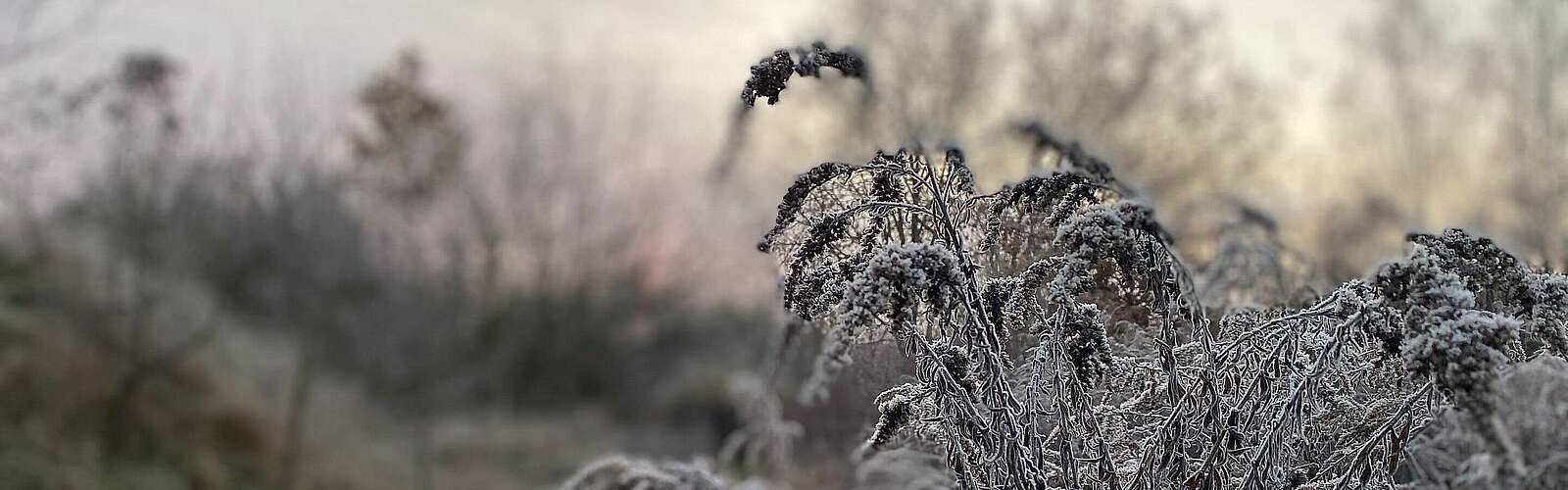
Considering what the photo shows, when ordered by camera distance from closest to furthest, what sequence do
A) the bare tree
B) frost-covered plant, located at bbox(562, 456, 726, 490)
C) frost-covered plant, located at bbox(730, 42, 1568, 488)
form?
frost-covered plant, located at bbox(730, 42, 1568, 488)
frost-covered plant, located at bbox(562, 456, 726, 490)
the bare tree

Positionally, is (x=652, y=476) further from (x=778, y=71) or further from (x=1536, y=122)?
(x=1536, y=122)

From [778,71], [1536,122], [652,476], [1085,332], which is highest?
[1536,122]

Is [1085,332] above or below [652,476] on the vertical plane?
above

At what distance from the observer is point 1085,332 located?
152 centimetres

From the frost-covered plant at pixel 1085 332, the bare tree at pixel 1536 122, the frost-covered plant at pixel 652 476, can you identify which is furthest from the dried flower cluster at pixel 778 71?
the bare tree at pixel 1536 122

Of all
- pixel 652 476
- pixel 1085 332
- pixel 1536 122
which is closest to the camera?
pixel 1085 332

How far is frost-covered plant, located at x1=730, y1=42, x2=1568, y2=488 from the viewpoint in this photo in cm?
153

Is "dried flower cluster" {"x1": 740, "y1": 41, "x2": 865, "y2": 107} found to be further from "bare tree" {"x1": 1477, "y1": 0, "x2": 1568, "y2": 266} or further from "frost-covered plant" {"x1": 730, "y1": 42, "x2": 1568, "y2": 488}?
"bare tree" {"x1": 1477, "y1": 0, "x2": 1568, "y2": 266}

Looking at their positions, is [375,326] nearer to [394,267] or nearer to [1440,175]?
[394,267]

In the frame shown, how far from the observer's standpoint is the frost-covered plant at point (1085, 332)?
1526 millimetres

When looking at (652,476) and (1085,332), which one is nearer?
(1085,332)

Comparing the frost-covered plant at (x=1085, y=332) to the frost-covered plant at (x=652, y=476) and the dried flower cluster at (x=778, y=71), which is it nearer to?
the dried flower cluster at (x=778, y=71)

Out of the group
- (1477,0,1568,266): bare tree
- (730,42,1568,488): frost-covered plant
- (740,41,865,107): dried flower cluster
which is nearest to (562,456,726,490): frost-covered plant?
(730,42,1568,488): frost-covered plant

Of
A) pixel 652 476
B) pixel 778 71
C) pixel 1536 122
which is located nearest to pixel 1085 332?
pixel 778 71
